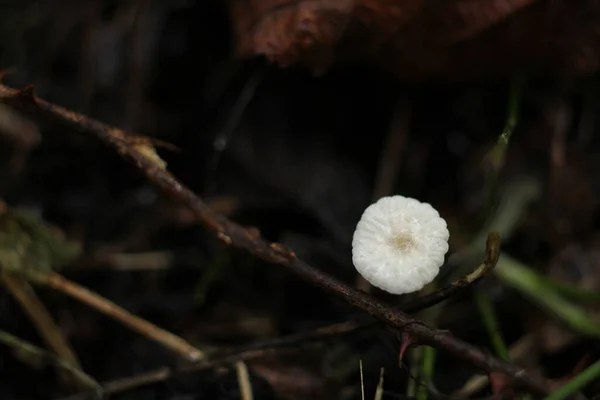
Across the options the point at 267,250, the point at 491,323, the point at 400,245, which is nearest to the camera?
the point at 400,245

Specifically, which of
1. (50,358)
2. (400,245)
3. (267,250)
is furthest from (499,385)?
(50,358)

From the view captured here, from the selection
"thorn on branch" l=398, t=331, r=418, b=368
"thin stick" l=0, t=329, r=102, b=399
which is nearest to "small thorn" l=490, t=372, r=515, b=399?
"thorn on branch" l=398, t=331, r=418, b=368

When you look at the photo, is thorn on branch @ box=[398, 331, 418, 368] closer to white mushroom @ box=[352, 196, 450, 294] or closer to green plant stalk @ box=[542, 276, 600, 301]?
white mushroom @ box=[352, 196, 450, 294]

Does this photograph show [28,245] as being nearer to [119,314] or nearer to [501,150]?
[119,314]

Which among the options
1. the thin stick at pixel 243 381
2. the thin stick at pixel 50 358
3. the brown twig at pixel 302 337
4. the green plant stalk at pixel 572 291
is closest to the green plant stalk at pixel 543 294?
the green plant stalk at pixel 572 291

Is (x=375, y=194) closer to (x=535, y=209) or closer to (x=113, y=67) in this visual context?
(x=535, y=209)

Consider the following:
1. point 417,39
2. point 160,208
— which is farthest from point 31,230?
point 417,39

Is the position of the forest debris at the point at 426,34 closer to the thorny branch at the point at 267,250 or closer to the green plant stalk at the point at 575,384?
the thorny branch at the point at 267,250
